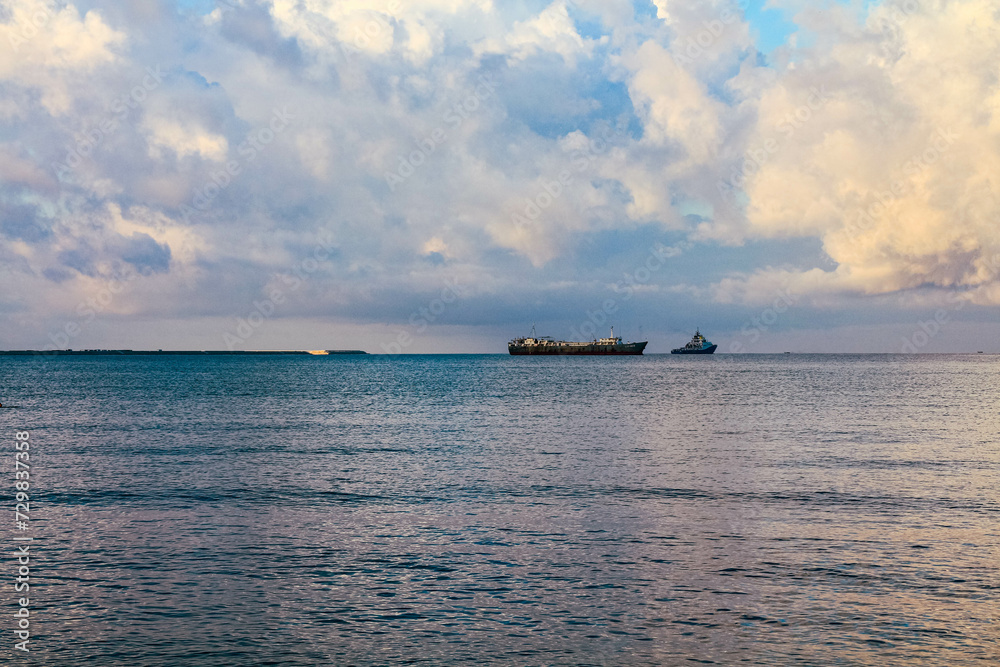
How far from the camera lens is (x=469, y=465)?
136ft

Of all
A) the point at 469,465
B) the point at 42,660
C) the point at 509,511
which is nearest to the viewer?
the point at 42,660

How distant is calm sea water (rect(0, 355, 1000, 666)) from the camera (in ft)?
52.7

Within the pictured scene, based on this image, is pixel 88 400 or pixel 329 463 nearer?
pixel 329 463

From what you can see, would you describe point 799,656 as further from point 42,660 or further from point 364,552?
point 42,660

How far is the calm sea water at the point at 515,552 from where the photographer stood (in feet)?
52.7

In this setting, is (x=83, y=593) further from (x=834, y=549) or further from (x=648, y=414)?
(x=648, y=414)

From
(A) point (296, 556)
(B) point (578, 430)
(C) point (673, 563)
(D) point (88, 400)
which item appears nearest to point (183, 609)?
(A) point (296, 556)

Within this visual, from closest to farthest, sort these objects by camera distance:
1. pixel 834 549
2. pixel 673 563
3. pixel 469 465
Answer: pixel 673 563, pixel 834 549, pixel 469 465

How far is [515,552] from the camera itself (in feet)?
75.1

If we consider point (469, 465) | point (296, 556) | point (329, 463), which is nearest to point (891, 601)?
point (296, 556)

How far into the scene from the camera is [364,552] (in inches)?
905

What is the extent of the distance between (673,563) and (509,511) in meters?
8.49

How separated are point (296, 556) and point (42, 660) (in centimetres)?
803

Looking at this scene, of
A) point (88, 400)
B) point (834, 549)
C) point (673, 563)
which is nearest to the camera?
point (673, 563)
